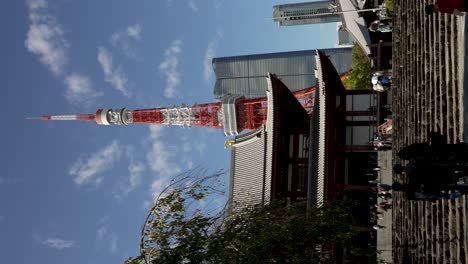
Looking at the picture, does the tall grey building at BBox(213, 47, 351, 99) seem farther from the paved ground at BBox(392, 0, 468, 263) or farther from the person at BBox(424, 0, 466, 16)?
the person at BBox(424, 0, 466, 16)

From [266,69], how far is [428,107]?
232ft

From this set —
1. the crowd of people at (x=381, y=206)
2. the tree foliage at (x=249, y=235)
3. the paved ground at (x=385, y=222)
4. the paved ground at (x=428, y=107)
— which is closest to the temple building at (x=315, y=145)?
the crowd of people at (x=381, y=206)

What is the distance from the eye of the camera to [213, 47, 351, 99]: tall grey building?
78562 millimetres

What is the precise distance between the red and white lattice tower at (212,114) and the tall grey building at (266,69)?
1088 inches

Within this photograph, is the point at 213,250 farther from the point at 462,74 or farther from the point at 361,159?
the point at 361,159

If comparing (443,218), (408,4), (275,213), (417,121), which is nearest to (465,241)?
(443,218)

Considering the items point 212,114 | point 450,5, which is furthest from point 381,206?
point 212,114

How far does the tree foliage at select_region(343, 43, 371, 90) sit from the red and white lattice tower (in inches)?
126

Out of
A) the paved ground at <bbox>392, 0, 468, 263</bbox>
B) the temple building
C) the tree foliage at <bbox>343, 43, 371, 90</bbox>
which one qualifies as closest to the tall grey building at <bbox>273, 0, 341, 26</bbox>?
the tree foliage at <bbox>343, 43, 371, 90</bbox>

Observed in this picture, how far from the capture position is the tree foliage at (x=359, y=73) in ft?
124

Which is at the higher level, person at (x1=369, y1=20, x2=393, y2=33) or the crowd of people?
person at (x1=369, y1=20, x2=393, y2=33)

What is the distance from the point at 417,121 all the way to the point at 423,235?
12.2ft

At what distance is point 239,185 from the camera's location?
2920 cm

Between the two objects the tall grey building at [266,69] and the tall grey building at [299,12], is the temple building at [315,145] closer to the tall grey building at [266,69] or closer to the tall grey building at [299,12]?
the tall grey building at [266,69]
